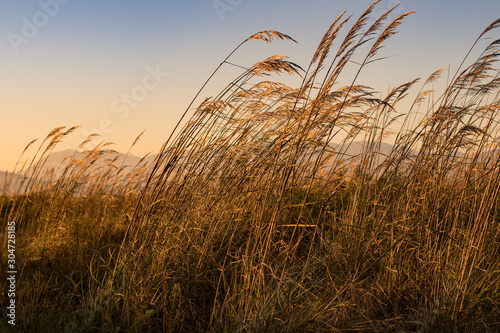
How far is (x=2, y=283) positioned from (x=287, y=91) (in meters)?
2.45

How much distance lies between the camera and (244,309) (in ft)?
6.92

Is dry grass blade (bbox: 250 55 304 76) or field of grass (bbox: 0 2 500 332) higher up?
dry grass blade (bbox: 250 55 304 76)

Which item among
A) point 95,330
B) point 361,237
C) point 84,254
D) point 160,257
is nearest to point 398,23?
point 361,237

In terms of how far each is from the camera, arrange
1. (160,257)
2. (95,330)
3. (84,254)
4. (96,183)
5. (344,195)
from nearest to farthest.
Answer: (95,330)
(160,257)
(84,254)
(344,195)
(96,183)

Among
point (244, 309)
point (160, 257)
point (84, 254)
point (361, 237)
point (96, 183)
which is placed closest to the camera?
point (244, 309)

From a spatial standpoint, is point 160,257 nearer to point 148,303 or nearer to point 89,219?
point 148,303

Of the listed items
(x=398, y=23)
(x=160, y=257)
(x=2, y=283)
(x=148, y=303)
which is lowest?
(x=2, y=283)

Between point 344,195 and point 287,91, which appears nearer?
point 287,91

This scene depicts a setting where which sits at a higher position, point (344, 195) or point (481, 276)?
point (344, 195)

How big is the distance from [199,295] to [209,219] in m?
0.54

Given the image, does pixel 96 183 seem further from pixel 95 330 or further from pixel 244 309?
pixel 244 309

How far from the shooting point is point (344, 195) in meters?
4.10

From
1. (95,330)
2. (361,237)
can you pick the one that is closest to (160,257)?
(95,330)

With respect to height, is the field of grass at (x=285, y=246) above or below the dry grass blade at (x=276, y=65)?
below
